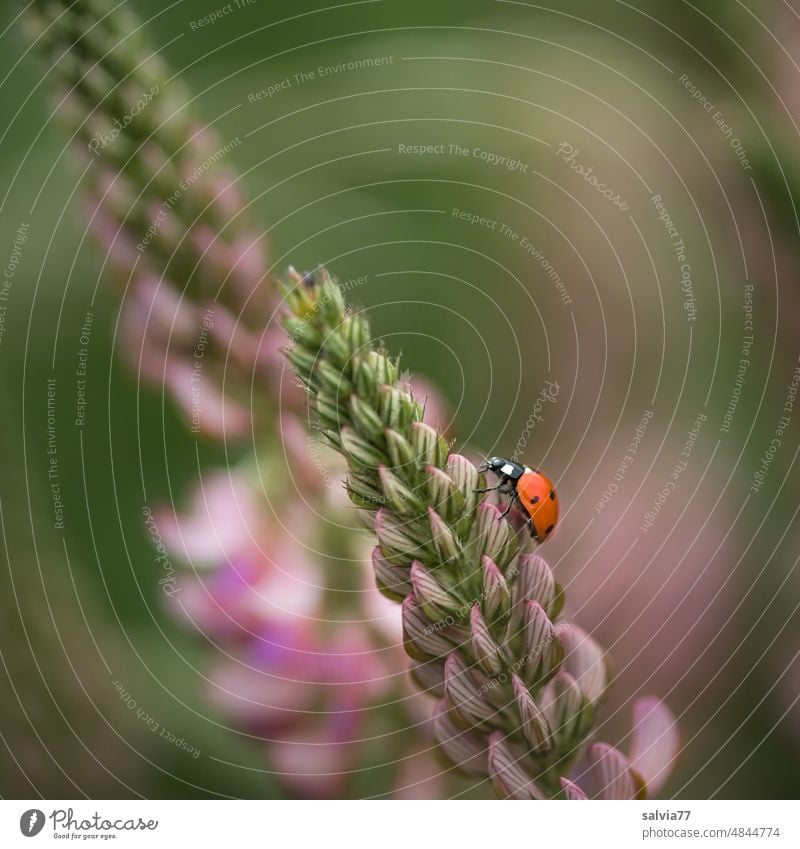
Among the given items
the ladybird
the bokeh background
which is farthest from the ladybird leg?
the bokeh background

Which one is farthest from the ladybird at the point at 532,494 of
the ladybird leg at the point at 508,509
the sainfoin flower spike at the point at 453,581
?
the sainfoin flower spike at the point at 453,581

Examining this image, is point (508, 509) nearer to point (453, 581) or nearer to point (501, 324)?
point (453, 581)

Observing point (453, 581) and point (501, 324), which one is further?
point (501, 324)

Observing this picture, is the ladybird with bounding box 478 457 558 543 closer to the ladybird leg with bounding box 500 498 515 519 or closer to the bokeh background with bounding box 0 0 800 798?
the ladybird leg with bounding box 500 498 515 519

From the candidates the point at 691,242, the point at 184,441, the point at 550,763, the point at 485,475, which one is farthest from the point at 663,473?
the point at 184,441

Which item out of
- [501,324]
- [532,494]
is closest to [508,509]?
[532,494]

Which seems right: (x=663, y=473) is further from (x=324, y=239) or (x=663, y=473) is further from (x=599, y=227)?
(x=324, y=239)
